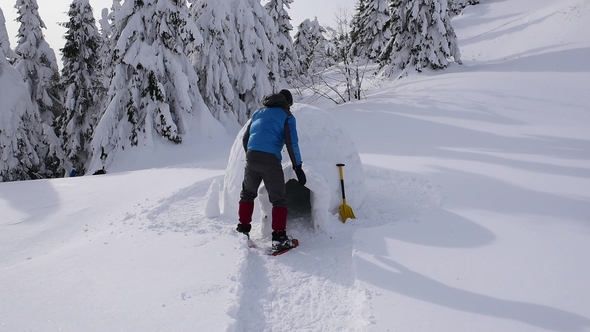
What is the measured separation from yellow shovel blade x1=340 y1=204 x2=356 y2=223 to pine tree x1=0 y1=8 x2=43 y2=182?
46.3 ft

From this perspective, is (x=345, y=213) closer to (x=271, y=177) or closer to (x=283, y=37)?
(x=271, y=177)

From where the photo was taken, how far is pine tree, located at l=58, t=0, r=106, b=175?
16.5 metres

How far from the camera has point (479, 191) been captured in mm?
5418

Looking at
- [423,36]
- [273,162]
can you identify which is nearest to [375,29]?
[423,36]

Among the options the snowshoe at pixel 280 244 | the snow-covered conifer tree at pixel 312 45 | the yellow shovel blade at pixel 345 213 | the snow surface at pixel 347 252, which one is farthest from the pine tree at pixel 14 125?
the snow-covered conifer tree at pixel 312 45

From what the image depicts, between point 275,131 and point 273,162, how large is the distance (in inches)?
15.2

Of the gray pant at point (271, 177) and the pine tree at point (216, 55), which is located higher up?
the pine tree at point (216, 55)

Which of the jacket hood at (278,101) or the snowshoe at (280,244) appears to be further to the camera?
the jacket hood at (278,101)

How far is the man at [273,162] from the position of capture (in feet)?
14.2

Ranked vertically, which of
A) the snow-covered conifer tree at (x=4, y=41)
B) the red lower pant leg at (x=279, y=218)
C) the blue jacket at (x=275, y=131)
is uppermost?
the snow-covered conifer tree at (x=4, y=41)

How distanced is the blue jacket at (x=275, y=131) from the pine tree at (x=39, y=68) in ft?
50.4

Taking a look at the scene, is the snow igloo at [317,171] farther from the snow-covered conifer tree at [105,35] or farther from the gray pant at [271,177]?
the snow-covered conifer tree at [105,35]

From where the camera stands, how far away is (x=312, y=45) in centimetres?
3781

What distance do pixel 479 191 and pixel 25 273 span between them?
5737mm
